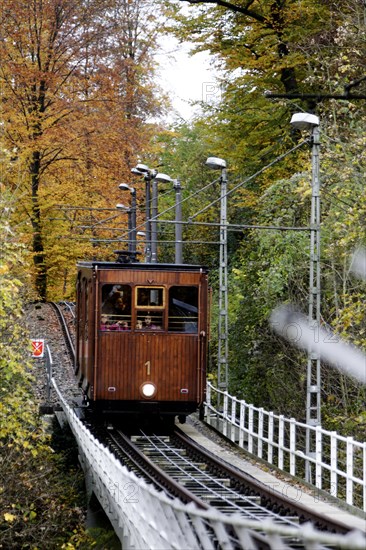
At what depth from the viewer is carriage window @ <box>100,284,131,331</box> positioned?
21.4m

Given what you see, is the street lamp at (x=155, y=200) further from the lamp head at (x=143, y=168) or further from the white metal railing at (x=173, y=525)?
the white metal railing at (x=173, y=525)

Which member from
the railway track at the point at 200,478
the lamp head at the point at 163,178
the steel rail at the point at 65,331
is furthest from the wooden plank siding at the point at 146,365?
the steel rail at the point at 65,331

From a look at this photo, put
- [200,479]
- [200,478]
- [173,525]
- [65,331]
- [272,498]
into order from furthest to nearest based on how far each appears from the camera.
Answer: [65,331]
[200,478]
[200,479]
[272,498]
[173,525]

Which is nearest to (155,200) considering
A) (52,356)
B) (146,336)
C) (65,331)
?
(52,356)

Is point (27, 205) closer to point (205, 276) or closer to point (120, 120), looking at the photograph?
point (120, 120)

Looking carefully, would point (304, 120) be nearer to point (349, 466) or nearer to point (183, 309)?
point (183, 309)

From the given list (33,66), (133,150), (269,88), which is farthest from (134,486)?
(133,150)

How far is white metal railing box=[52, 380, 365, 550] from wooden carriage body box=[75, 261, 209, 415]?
3.14m

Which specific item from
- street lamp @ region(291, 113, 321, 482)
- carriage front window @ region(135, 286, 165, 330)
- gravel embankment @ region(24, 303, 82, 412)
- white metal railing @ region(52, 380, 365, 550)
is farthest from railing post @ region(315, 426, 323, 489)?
gravel embankment @ region(24, 303, 82, 412)

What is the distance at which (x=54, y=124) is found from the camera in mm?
45125

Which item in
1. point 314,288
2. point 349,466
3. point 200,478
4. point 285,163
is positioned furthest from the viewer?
point 285,163

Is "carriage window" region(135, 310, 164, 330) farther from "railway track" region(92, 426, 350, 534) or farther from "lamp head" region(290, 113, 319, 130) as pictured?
"lamp head" region(290, 113, 319, 130)

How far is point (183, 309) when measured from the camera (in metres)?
21.8

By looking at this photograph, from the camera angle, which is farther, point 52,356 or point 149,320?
point 52,356
